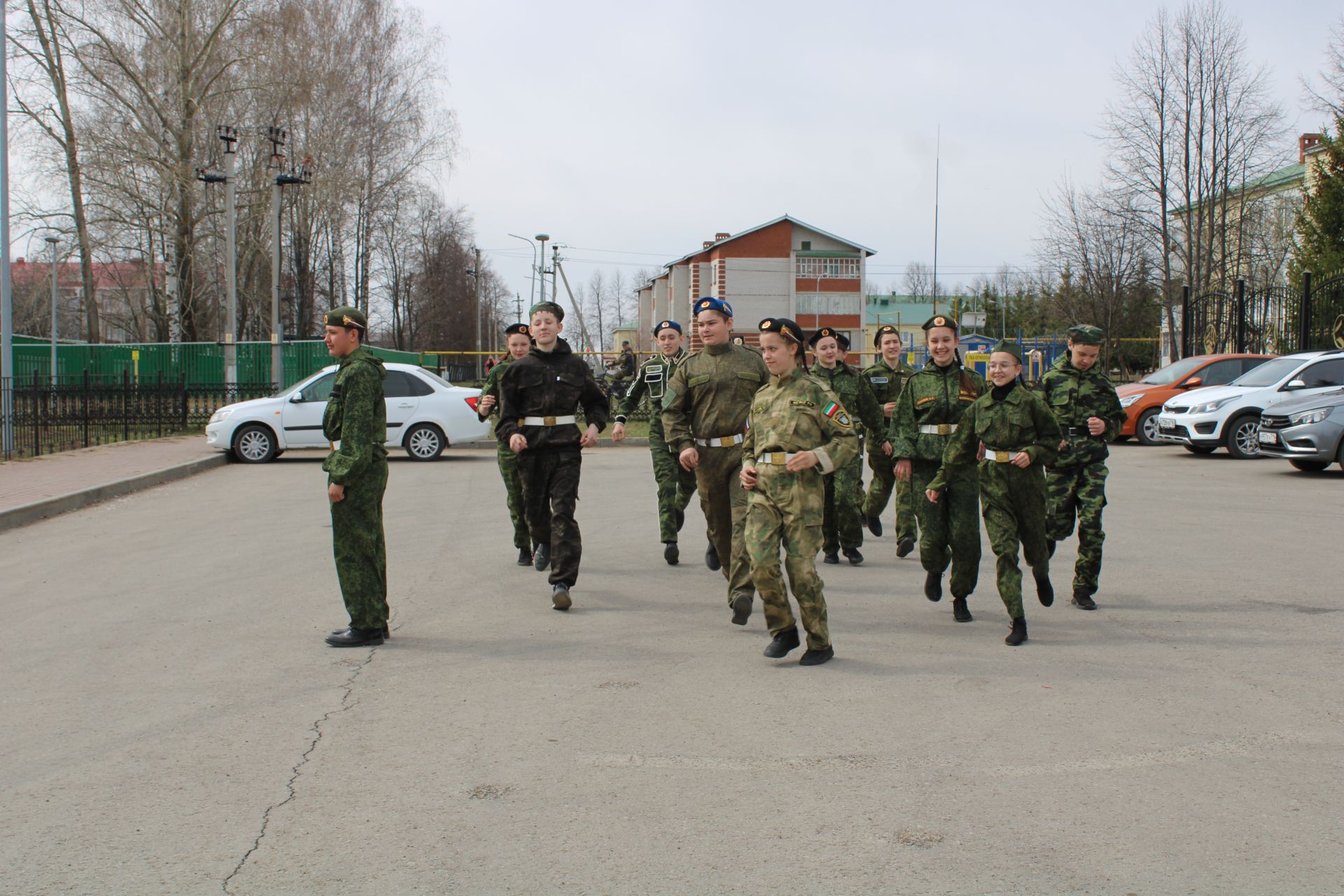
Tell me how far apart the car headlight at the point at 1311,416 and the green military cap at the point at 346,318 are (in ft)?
46.1

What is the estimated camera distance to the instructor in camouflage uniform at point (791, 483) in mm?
5797

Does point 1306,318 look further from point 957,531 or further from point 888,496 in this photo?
point 957,531

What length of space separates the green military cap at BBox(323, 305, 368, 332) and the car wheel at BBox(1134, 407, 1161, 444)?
1889cm

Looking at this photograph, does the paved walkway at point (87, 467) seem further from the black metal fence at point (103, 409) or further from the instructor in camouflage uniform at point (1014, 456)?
the instructor in camouflage uniform at point (1014, 456)

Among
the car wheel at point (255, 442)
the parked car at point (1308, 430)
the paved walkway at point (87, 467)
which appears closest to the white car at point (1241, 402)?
the parked car at point (1308, 430)

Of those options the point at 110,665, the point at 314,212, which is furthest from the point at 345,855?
the point at 314,212

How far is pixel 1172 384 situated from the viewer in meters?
21.8

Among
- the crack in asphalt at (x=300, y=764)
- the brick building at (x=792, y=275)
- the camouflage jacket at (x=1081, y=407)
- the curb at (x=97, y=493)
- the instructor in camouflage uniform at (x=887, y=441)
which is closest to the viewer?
the crack in asphalt at (x=300, y=764)

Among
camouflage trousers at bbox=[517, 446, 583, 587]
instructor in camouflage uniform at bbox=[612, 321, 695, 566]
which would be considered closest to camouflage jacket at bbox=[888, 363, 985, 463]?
instructor in camouflage uniform at bbox=[612, 321, 695, 566]

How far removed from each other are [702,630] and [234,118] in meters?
39.6

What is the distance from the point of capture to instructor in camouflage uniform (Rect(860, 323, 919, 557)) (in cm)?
941

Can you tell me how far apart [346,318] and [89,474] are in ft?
37.4

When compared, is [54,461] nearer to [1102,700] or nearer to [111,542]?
[111,542]

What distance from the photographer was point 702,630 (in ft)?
22.3
